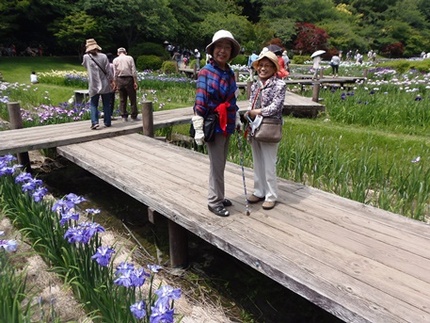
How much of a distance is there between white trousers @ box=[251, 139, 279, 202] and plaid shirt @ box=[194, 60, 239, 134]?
0.46 meters

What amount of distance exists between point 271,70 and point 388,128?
526 centimetres

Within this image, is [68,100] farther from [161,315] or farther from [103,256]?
[161,315]

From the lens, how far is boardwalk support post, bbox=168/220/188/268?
324 cm

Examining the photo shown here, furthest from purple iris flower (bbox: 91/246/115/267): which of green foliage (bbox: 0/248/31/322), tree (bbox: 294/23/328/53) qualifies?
tree (bbox: 294/23/328/53)

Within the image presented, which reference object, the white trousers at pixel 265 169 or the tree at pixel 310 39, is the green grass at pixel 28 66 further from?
the tree at pixel 310 39

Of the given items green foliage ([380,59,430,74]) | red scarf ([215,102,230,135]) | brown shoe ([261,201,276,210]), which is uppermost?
red scarf ([215,102,230,135])

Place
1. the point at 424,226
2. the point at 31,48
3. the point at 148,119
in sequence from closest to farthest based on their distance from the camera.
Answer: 1. the point at 424,226
2. the point at 148,119
3. the point at 31,48

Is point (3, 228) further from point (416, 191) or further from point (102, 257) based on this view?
point (416, 191)

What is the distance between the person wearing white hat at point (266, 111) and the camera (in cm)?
273

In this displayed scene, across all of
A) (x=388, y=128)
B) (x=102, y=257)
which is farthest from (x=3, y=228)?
(x=388, y=128)

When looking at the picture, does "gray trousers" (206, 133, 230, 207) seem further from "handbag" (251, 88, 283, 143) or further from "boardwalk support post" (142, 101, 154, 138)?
"boardwalk support post" (142, 101, 154, 138)

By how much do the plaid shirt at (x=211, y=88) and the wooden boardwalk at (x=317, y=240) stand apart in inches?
32.9

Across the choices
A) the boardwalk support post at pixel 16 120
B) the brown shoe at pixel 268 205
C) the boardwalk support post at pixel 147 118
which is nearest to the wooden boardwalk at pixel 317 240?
the brown shoe at pixel 268 205

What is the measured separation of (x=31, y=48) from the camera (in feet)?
82.1
